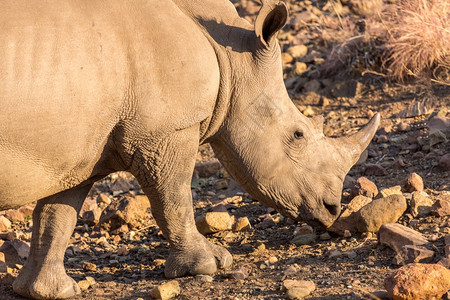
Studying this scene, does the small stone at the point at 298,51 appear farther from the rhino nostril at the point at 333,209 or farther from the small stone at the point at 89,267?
the small stone at the point at 89,267

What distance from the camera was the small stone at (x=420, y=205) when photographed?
6.16m

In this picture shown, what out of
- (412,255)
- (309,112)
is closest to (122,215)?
(412,255)

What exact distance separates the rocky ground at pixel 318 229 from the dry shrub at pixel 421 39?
26 cm

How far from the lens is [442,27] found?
8891 mm

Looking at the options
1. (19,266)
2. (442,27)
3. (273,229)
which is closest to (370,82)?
(442,27)

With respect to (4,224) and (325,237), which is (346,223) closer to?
(325,237)

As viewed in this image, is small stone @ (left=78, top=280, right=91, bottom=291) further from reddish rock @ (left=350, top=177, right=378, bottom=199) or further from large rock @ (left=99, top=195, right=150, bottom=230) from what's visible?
reddish rock @ (left=350, top=177, right=378, bottom=199)

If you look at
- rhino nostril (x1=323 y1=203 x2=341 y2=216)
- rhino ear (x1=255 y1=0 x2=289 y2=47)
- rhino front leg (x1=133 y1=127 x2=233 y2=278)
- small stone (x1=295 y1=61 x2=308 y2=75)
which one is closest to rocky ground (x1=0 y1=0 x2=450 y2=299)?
rhino front leg (x1=133 y1=127 x2=233 y2=278)

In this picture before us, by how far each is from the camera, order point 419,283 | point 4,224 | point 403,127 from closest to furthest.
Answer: point 419,283, point 4,224, point 403,127

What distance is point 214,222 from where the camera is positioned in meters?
6.64

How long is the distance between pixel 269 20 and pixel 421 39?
407cm

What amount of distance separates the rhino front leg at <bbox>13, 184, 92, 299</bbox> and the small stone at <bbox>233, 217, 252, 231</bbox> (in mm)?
1568

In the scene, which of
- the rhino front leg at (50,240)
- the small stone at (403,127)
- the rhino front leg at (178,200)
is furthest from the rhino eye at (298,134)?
the small stone at (403,127)

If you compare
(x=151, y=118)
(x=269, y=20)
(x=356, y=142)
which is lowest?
(x=356, y=142)
